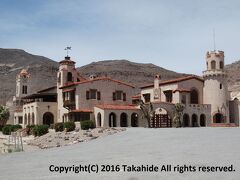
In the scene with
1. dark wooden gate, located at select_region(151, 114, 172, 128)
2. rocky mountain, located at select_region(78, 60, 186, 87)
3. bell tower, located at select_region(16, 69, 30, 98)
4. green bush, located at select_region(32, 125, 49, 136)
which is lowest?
green bush, located at select_region(32, 125, 49, 136)

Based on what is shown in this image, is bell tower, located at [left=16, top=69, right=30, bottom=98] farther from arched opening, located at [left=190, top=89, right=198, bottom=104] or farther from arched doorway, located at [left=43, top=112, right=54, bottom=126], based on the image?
arched opening, located at [left=190, top=89, right=198, bottom=104]

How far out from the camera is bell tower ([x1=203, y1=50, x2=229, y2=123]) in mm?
60219

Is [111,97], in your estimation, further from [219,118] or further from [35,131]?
[219,118]

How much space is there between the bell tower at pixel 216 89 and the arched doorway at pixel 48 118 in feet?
86.2

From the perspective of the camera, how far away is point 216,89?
6053 cm

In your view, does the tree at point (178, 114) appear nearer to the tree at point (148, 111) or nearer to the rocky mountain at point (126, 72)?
the tree at point (148, 111)

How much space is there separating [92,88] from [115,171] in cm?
4248

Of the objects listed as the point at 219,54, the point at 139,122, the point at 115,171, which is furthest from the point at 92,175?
the point at 219,54

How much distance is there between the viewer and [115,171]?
15.8 meters

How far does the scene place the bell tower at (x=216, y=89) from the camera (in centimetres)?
6022

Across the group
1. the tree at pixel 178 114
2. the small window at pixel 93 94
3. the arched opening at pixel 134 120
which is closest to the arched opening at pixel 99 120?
the small window at pixel 93 94

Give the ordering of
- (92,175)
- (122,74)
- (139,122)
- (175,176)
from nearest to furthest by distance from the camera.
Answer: (175,176) → (92,175) → (139,122) → (122,74)

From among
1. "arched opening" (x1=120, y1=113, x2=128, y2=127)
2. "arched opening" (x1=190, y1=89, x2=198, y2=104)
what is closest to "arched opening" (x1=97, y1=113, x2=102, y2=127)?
"arched opening" (x1=120, y1=113, x2=128, y2=127)

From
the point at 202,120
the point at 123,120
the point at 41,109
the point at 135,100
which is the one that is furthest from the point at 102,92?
the point at 202,120
